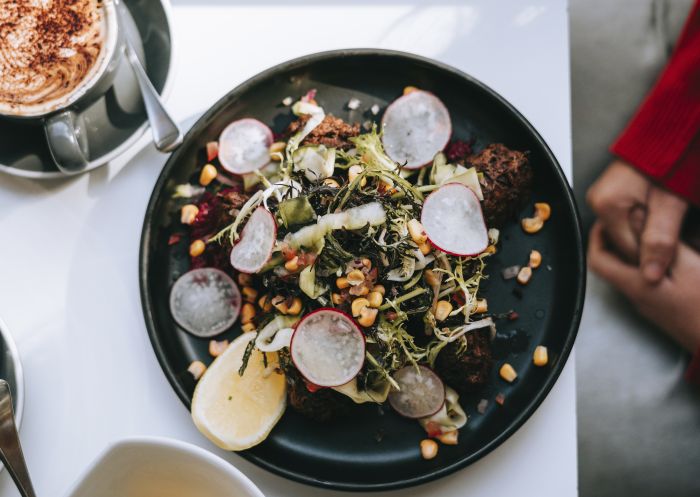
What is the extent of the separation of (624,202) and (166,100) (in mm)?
1481

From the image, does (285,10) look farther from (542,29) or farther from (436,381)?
(436,381)

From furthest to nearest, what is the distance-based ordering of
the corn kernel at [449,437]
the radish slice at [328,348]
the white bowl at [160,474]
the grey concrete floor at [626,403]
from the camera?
the grey concrete floor at [626,403]
the corn kernel at [449,437]
the radish slice at [328,348]
the white bowl at [160,474]

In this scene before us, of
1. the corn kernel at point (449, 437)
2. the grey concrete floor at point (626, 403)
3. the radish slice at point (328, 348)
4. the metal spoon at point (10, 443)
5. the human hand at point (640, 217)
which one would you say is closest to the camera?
the metal spoon at point (10, 443)

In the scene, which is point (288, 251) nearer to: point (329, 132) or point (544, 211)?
point (329, 132)

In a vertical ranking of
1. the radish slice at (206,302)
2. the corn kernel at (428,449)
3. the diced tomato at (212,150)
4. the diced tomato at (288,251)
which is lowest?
the corn kernel at (428,449)

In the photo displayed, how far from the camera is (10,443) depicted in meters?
1.42

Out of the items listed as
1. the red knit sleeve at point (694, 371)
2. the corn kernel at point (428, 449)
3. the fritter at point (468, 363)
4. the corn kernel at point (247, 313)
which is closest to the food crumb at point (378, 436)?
the corn kernel at point (428, 449)

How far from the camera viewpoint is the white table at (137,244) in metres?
1.67

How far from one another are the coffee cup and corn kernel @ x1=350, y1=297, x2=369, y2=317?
2.44 feet

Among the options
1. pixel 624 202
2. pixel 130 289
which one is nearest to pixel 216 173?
pixel 130 289

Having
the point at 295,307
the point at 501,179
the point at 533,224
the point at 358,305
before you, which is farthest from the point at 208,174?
the point at 533,224

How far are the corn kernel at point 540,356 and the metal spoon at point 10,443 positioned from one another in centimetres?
120

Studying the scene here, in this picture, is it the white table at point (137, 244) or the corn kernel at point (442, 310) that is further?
the white table at point (137, 244)

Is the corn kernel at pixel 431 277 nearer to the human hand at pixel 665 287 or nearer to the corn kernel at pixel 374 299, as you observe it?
the corn kernel at pixel 374 299
